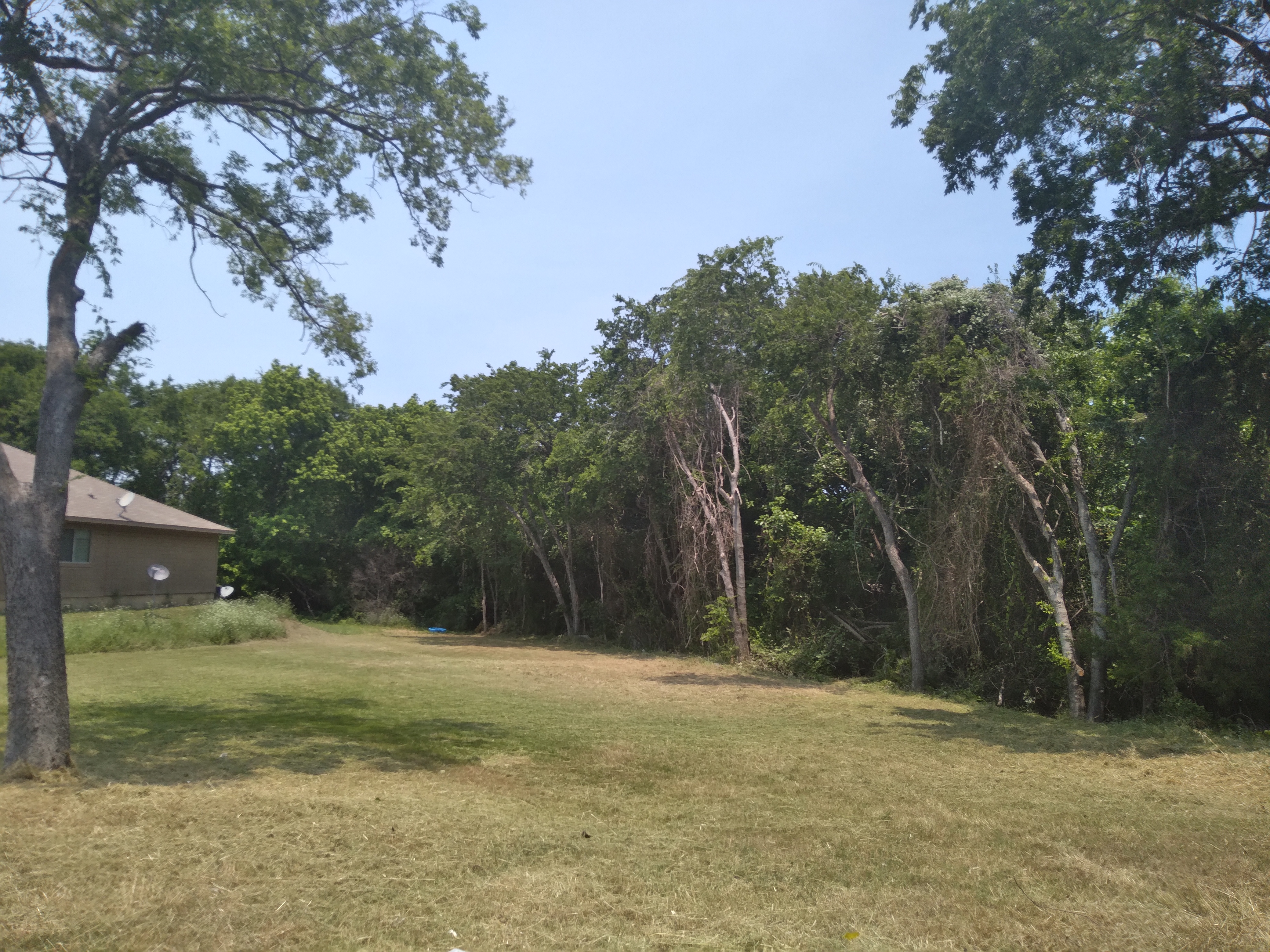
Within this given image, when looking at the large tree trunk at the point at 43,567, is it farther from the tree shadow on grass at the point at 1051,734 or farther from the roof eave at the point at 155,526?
the roof eave at the point at 155,526

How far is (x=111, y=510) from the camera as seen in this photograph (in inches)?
955

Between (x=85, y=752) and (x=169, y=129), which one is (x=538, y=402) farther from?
(x=85, y=752)

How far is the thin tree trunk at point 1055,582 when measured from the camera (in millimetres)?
12398

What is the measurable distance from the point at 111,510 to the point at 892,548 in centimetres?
2053

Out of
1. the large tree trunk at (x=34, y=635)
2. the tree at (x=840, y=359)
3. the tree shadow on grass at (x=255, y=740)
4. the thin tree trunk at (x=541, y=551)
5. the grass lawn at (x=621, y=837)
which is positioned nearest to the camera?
the grass lawn at (x=621, y=837)

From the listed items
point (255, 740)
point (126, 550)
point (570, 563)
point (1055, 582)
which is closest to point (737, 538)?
point (1055, 582)

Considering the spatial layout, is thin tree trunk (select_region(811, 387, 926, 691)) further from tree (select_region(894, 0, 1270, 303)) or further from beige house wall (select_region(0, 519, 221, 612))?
beige house wall (select_region(0, 519, 221, 612))

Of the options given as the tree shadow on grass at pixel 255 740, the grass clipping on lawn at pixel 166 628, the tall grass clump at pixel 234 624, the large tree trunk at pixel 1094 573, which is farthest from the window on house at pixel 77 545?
the large tree trunk at pixel 1094 573

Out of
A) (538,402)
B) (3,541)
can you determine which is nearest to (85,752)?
(3,541)

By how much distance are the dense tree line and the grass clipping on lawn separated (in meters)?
4.66

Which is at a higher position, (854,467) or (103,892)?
(854,467)

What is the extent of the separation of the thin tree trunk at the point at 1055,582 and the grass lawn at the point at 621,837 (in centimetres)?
197

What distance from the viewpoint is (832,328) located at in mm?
14578

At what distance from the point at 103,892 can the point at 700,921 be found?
2.69 meters
